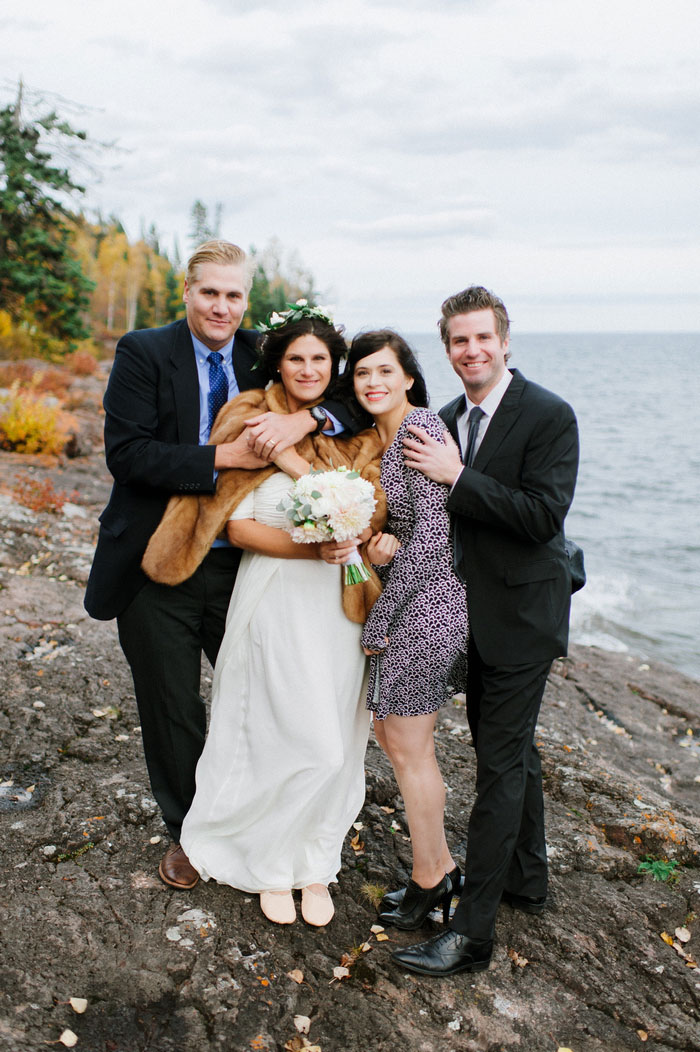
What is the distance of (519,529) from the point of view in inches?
133

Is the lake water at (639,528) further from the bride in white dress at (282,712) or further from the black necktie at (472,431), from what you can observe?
the bride in white dress at (282,712)

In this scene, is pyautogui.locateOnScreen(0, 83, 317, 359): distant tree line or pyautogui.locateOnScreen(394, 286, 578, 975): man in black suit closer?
pyautogui.locateOnScreen(394, 286, 578, 975): man in black suit

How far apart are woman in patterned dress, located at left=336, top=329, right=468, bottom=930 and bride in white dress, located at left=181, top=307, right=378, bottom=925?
0.19m

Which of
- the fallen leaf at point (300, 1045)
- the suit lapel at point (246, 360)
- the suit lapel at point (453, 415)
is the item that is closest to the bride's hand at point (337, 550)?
the suit lapel at point (453, 415)

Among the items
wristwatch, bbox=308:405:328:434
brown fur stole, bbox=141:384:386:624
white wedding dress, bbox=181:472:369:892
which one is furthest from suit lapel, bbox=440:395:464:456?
white wedding dress, bbox=181:472:369:892

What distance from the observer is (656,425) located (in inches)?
1674

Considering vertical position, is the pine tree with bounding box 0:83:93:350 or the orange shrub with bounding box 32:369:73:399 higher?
the pine tree with bounding box 0:83:93:350

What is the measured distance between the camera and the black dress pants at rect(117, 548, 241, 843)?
3.96 meters

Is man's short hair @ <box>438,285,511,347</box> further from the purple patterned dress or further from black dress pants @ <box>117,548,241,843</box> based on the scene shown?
black dress pants @ <box>117,548,241,843</box>

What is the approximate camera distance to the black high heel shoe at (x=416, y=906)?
3.78 m

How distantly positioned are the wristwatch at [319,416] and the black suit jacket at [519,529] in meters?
0.75

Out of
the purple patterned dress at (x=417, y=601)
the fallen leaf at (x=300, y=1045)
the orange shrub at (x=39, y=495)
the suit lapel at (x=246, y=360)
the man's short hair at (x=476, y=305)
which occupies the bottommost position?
the fallen leaf at (x=300, y=1045)

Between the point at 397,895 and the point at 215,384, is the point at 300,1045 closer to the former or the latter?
the point at 397,895

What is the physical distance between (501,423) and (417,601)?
87 cm
